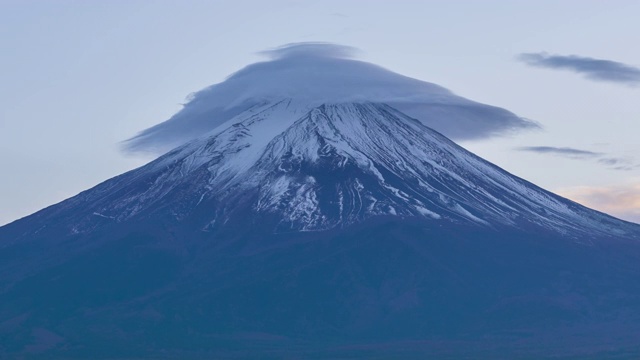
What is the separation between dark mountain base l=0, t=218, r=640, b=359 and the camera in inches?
6767

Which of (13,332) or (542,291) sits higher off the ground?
(13,332)

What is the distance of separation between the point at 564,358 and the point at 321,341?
29028 millimetres

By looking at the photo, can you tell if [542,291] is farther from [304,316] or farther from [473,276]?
[304,316]

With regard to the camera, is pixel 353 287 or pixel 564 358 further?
pixel 353 287

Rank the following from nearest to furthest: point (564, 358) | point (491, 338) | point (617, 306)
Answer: point (564, 358)
point (491, 338)
point (617, 306)

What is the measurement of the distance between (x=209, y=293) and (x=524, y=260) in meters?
39.2

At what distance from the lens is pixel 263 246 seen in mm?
199125

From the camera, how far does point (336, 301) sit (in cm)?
18750

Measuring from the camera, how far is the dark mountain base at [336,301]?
172 metres

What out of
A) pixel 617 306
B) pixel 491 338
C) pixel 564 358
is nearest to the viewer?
pixel 564 358

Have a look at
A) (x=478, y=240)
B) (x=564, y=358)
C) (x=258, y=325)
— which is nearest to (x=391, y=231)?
(x=478, y=240)

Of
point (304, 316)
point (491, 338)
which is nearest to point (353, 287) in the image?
point (304, 316)

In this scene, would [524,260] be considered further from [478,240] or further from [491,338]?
[491,338]

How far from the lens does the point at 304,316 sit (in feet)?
606
